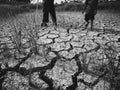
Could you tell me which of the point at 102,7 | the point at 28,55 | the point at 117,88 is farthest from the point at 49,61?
the point at 102,7

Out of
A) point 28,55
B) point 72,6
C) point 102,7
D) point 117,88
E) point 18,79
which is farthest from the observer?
point 72,6

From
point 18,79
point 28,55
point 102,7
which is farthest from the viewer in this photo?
point 102,7

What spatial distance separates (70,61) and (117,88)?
1.58 ft

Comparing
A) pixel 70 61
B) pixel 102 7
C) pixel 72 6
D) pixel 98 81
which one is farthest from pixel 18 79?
pixel 72 6

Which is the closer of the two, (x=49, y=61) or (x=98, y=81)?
(x=98, y=81)

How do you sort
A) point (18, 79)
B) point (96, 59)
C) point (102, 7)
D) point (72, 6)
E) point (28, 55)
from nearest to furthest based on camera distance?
point (18, 79) < point (96, 59) < point (28, 55) < point (102, 7) < point (72, 6)

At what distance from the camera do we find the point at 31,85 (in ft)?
2.46

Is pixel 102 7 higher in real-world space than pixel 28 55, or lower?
higher

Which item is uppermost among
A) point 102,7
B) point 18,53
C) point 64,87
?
point 102,7

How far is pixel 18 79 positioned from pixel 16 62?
272 mm

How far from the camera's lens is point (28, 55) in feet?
3.86

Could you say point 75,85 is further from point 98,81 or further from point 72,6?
point 72,6

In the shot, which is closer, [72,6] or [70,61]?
[70,61]

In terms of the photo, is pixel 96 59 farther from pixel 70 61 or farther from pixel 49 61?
pixel 49 61
